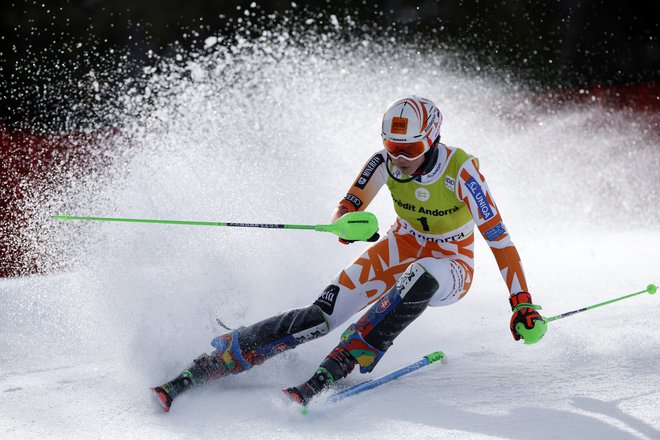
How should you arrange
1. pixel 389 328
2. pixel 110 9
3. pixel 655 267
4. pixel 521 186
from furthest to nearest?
pixel 110 9 → pixel 521 186 → pixel 655 267 → pixel 389 328

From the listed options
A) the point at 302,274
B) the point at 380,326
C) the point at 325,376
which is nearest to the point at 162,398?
the point at 325,376

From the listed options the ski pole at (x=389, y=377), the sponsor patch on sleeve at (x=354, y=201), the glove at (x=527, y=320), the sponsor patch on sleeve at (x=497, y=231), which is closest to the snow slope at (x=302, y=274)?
the ski pole at (x=389, y=377)

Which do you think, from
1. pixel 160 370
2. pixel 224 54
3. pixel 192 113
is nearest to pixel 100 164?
pixel 192 113

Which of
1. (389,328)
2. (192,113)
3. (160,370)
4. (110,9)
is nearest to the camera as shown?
(389,328)

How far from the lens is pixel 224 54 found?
32.9 feet

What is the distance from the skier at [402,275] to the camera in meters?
2.94

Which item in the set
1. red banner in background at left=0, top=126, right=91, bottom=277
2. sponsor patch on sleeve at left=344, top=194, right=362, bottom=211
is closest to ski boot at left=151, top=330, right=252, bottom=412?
sponsor patch on sleeve at left=344, top=194, right=362, bottom=211

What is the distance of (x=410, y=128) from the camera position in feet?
9.95

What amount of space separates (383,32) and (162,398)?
8183mm

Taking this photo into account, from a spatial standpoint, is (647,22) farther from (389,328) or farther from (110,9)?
(389,328)

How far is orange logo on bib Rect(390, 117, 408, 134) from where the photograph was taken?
303 centimetres

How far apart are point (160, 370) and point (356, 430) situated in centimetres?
102

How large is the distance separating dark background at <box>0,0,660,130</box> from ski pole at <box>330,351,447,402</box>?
7.11 meters

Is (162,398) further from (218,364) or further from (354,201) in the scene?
(354,201)
